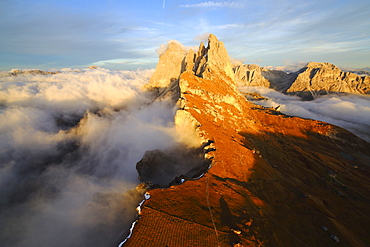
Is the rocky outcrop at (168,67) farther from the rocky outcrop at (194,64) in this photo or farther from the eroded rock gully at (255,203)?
the eroded rock gully at (255,203)

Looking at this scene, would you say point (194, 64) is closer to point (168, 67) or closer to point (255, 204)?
point (168, 67)

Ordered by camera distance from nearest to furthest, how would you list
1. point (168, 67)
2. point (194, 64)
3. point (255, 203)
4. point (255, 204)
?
point (255, 204)
point (255, 203)
point (194, 64)
point (168, 67)

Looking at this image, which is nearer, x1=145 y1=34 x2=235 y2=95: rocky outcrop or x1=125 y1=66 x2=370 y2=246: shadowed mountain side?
x1=125 y1=66 x2=370 y2=246: shadowed mountain side

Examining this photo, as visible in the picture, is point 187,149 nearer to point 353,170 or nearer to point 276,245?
point 276,245

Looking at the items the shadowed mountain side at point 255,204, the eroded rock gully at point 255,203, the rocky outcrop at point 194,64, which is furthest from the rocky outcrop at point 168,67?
the shadowed mountain side at point 255,204

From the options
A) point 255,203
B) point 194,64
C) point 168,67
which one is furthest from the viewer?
point 168,67

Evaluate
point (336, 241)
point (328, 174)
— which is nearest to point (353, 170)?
point (328, 174)

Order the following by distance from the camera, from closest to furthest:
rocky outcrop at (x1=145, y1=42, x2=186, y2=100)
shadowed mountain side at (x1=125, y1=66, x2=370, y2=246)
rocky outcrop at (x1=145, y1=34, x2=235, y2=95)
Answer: shadowed mountain side at (x1=125, y1=66, x2=370, y2=246) < rocky outcrop at (x1=145, y1=34, x2=235, y2=95) < rocky outcrop at (x1=145, y1=42, x2=186, y2=100)

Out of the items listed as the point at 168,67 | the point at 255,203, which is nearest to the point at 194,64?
the point at 168,67

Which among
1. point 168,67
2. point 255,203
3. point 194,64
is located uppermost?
point 194,64

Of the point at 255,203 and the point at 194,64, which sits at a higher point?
the point at 194,64

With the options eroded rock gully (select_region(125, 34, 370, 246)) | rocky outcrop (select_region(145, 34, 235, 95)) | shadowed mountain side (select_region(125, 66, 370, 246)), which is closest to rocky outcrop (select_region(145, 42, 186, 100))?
rocky outcrop (select_region(145, 34, 235, 95))

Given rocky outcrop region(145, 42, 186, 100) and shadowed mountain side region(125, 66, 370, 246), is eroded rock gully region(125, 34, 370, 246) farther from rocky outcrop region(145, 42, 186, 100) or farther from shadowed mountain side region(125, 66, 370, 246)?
rocky outcrop region(145, 42, 186, 100)
